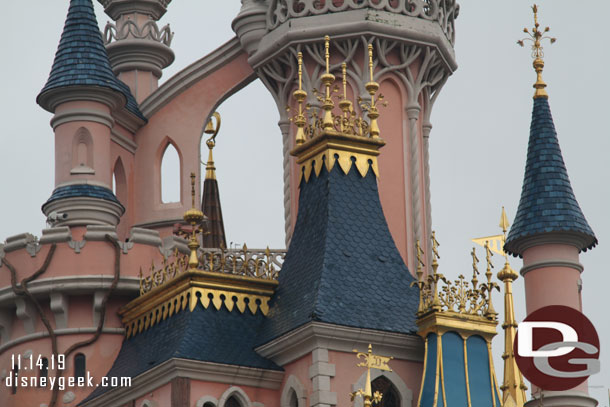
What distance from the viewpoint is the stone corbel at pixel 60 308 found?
37.0 meters

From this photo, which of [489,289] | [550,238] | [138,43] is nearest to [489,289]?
[489,289]

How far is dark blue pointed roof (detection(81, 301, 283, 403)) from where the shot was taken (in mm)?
33531

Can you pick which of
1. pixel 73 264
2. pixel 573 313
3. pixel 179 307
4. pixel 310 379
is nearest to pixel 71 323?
pixel 73 264

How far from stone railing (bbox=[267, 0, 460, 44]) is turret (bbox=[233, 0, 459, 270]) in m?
0.02

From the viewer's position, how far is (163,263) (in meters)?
36.7

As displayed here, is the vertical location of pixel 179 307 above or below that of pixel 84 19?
below

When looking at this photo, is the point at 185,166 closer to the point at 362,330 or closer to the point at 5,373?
the point at 5,373

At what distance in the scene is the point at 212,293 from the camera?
113 ft

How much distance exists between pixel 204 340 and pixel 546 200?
8610mm

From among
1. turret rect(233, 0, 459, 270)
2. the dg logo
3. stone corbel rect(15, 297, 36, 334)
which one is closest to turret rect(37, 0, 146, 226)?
stone corbel rect(15, 297, 36, 334)

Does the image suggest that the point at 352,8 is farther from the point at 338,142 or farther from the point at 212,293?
the point at 212,293

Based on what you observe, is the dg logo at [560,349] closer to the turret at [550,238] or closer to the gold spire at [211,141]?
the turret at [550,238]

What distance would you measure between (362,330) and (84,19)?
35.6 ft

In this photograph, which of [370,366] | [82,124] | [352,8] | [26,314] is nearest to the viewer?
[370,366]
